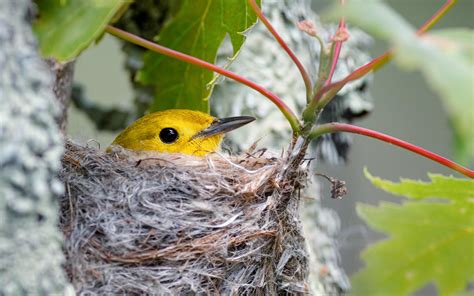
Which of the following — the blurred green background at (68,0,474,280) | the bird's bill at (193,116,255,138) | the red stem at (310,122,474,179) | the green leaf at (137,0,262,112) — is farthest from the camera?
the blurred green background at (68,0,474,280)

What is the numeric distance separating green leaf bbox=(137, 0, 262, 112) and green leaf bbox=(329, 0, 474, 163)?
2.93ft

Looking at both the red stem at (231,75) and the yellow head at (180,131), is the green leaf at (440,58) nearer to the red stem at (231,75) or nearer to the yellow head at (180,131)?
the red stem at (231,75)

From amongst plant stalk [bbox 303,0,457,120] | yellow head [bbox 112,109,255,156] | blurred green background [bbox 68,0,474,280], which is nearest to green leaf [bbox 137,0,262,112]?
yellow head [bbox 112,109,255,156]

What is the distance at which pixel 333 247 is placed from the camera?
356 centimetres

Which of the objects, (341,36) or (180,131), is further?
(180,131)

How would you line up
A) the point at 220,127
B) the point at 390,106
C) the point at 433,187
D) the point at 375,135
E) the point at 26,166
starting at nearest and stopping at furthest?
the point at 26,166 → the point at 375,135 → the point at 433,187 → the point at 220,127 → the point at 390,106

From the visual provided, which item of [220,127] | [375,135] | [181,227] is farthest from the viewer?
[220,127]

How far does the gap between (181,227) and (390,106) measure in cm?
433

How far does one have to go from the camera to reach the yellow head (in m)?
2.91

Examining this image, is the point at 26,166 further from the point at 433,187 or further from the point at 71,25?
the point at 433,187

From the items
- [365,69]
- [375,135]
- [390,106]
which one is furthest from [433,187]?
[390,106]

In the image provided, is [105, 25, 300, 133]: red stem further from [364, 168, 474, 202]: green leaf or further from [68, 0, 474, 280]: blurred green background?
[68, 0, 474, 280]: blurred green background

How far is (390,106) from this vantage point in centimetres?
618

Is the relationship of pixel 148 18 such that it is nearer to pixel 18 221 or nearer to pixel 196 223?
pixel 196 223
